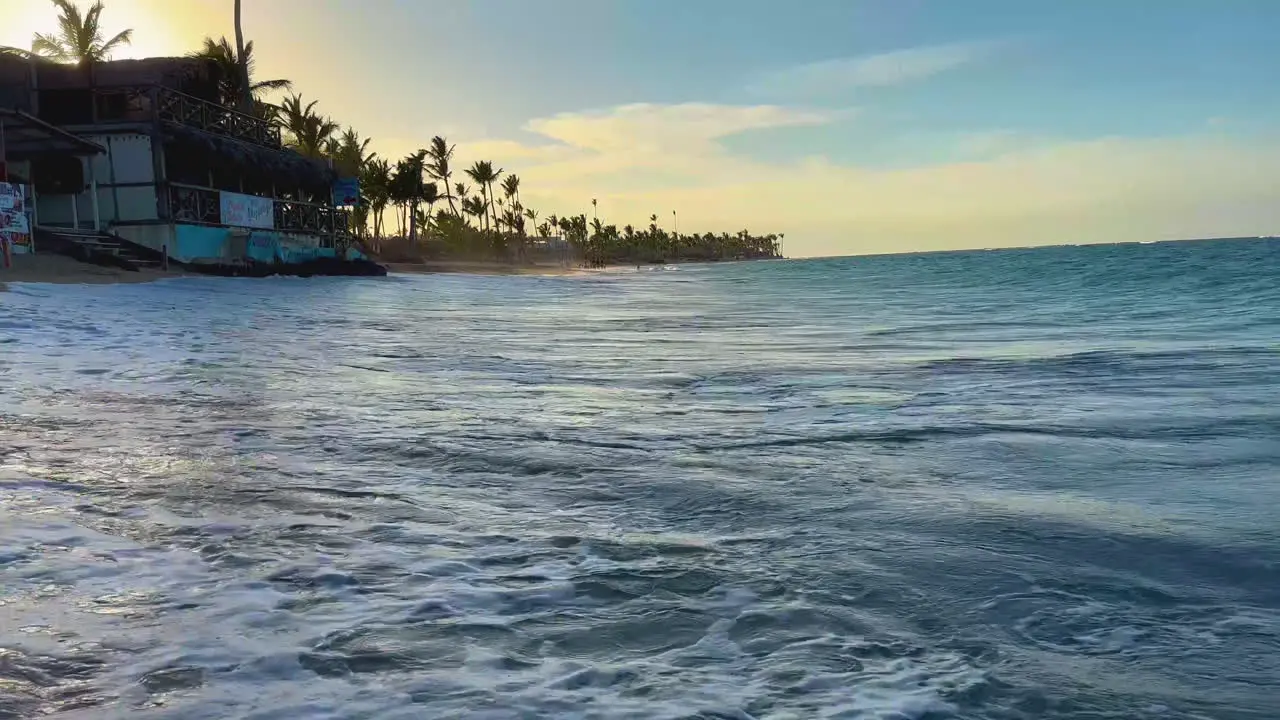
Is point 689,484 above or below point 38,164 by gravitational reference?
below

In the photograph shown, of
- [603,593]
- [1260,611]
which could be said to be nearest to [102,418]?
[603,593]

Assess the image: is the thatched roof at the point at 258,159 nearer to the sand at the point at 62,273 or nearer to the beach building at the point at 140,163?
the beach building at the point at 140,163

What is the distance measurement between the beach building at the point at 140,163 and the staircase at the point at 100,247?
0.16 feet

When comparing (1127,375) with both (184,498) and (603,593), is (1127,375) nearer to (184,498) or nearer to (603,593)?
(603,593)

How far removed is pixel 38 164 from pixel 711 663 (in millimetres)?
30011

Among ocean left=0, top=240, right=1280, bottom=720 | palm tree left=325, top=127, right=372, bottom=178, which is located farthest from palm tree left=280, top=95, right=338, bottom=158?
ocean left=0, top=240, right=1280, bottom=720

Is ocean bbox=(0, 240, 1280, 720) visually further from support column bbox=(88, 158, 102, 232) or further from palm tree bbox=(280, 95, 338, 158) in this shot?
palm tree bbox=(280, 95, 338, 158)

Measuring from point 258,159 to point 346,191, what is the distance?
7.17 metres

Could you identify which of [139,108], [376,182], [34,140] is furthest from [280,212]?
[376,182]

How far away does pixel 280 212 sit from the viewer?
113 ft

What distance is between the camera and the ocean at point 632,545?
2.64m

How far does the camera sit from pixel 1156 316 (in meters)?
20.3

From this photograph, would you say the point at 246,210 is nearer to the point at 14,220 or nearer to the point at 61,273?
the point at 14,220

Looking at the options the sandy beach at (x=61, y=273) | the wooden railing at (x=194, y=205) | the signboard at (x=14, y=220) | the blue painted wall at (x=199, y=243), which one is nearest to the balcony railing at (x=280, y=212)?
the wooden railing at (x=194, y=205)
